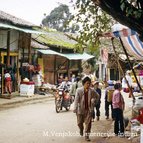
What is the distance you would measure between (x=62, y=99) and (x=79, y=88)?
646 cm

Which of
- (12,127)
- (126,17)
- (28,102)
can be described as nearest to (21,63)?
(28,102)

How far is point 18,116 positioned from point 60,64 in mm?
17197

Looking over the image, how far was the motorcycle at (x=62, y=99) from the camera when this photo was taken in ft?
55.3

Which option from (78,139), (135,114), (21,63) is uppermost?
(21,63)

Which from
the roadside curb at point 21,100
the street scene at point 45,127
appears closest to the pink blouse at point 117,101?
the street scene at point 45,127

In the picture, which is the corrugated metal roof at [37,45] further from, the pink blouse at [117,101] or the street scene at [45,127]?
the pink blouse at [117,101]

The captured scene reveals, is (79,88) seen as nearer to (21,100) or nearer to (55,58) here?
(21,100)

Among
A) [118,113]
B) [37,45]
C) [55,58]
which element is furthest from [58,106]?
[55,58]

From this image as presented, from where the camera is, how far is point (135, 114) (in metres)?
10.9

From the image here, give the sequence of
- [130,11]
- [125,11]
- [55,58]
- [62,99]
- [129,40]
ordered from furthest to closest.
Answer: [55,58], [62,99], [129,40], [125,11], [130,11]

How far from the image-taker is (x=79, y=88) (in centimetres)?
1074

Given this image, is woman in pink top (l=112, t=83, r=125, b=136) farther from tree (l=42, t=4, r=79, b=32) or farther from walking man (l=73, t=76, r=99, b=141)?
tree (l=42, t=4, r=79, b=32)

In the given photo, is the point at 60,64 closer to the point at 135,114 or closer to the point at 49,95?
the point at 49,95

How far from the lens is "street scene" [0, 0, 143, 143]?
10070 millimetres
